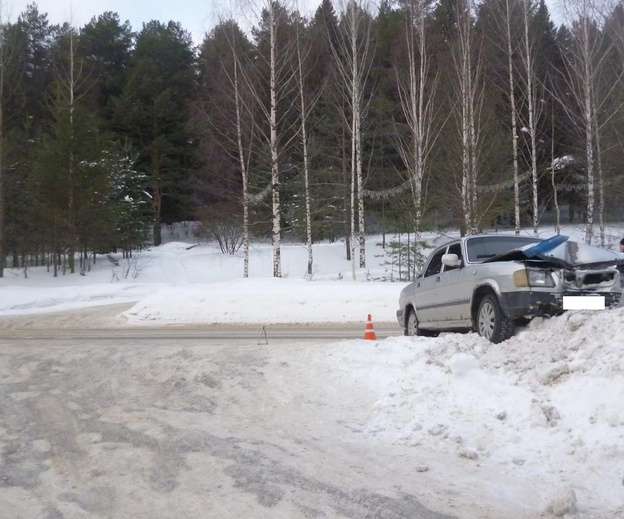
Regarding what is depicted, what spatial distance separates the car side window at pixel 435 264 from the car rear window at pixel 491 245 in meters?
0.86

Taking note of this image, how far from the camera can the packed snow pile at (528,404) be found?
16.9 ft

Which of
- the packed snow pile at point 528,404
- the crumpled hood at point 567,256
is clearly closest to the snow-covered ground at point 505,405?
the packed snow pile at point 528,404

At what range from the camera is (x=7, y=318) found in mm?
20281

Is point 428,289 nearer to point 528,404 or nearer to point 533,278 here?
point 533,278

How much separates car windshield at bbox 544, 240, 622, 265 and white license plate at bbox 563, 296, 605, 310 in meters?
0.53

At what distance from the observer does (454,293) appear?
32.5 feet

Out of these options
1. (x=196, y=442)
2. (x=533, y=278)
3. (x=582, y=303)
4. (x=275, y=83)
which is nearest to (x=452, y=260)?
(x=533, y=278)

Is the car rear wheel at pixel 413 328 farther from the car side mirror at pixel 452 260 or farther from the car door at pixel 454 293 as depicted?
the car side mirror at pixel 452 260

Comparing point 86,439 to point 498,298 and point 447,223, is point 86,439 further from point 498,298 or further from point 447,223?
point 447,223

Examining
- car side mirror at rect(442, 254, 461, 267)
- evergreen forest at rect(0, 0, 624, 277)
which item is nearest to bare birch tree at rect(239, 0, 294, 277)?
evergreen forest at rect(0, 0, 624, 277)

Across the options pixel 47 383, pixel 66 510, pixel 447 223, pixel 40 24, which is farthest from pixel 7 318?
pixel 40 24

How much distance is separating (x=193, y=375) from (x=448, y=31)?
32.3 m

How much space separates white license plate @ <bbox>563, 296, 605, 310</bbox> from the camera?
791cm

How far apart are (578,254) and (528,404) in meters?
2.87
